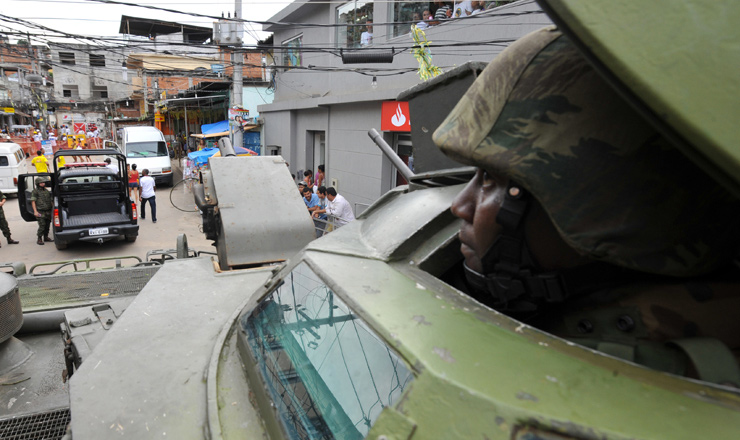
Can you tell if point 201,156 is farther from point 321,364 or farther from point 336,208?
point 321,364

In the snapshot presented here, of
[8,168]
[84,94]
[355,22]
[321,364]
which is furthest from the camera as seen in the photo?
[84,94]

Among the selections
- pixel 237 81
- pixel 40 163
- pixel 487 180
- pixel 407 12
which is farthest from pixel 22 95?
pixel 487 180

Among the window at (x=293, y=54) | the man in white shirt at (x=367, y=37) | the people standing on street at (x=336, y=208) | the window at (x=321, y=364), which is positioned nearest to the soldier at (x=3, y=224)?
the people standing on street at (x=336, y=208)

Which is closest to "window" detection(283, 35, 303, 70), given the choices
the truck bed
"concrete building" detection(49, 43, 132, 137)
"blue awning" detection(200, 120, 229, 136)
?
"blue awning" detection(200, 120, 229, 136)

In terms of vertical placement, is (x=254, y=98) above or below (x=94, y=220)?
above

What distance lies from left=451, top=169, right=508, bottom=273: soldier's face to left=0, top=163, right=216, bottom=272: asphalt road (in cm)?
826

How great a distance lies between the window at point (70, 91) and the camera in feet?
177

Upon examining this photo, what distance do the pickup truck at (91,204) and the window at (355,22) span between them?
7.02 m

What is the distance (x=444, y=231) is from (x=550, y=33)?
97 centimetres

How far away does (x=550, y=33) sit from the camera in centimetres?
129

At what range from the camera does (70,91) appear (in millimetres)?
54438

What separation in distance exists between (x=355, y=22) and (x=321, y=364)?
1341 cm

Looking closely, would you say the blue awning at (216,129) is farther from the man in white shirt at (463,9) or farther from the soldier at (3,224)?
the man in white shirt at (463,9)

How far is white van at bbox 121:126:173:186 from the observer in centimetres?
1984
